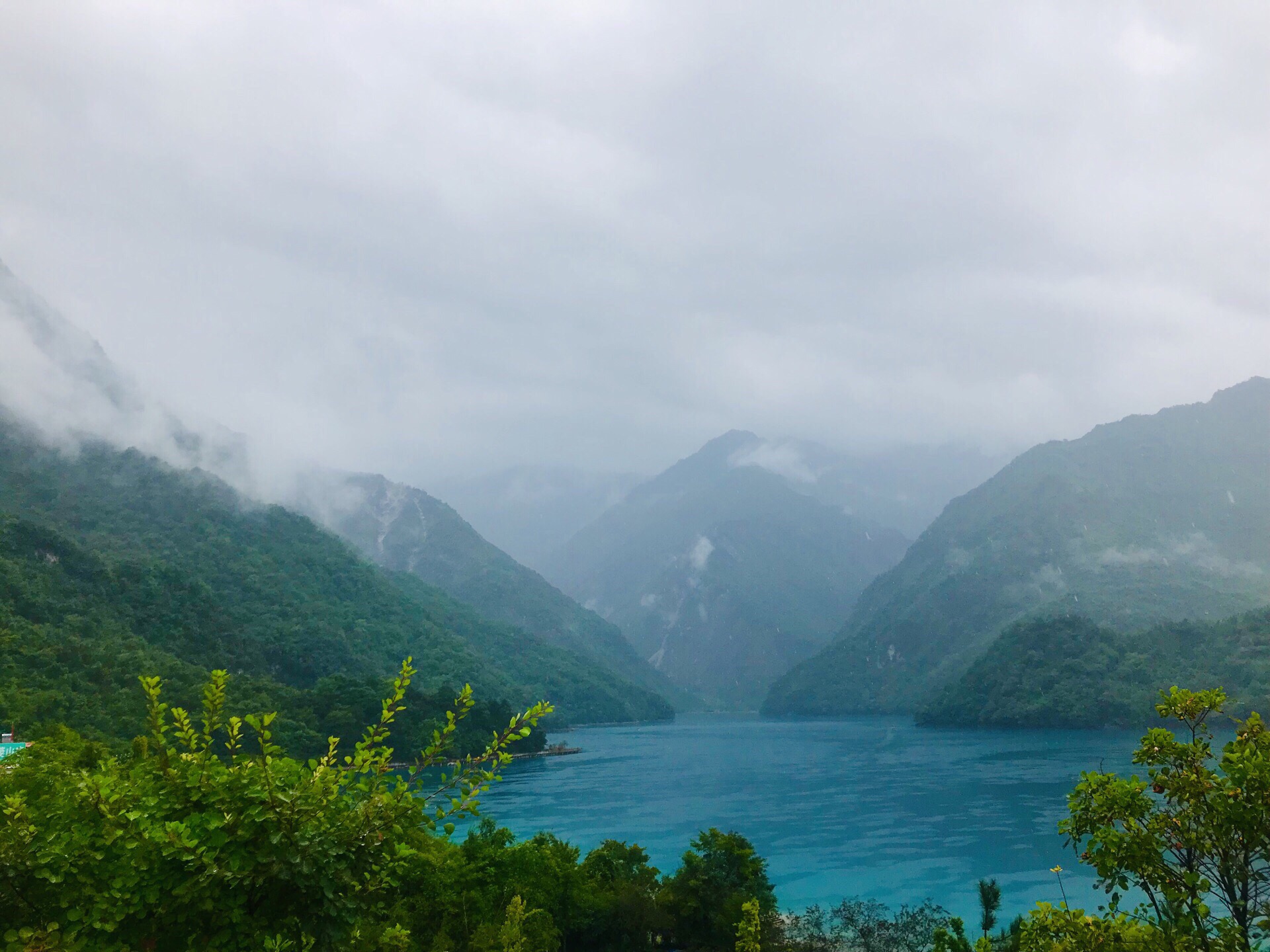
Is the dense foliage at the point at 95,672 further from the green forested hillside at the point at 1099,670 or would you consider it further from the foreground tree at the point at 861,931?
the green forested hillside at the point at 1099,670

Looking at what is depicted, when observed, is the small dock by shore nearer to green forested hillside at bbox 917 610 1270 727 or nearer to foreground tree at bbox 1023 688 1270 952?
green forested hillside at bbox 917 610 1270 727

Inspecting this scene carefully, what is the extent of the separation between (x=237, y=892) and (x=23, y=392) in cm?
21799

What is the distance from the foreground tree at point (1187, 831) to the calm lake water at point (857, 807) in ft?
134

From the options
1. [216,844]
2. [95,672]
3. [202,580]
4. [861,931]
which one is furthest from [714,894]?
[202,580]

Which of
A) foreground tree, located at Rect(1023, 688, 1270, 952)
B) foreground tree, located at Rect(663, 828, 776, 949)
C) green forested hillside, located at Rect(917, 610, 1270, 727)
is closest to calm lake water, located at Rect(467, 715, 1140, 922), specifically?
green forested hillside, located at Rect(917, 610, 1270, 727)

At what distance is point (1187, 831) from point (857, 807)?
311 ft

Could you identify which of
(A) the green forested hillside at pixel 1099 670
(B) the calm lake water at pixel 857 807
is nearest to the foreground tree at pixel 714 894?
(B) the calm lake water at pixel 857 807

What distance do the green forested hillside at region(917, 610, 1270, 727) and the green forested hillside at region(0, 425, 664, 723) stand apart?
115 metres

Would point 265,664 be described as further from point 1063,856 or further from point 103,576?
point 1063,856

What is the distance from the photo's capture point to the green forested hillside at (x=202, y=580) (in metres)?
118

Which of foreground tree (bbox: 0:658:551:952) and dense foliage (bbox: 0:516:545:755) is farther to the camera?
dense foliage (bbox: 0:516:545:755)

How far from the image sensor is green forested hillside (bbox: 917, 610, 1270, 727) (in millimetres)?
154000

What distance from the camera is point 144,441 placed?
19800 centimetres

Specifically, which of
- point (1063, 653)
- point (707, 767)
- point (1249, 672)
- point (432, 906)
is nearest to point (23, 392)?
point (707, 767)
